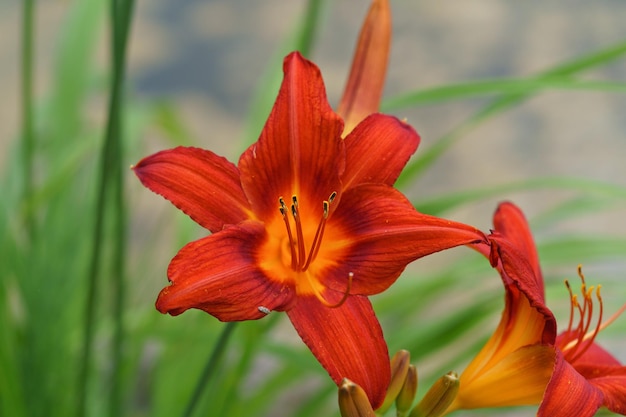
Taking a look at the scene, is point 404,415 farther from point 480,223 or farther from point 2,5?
point 2,5

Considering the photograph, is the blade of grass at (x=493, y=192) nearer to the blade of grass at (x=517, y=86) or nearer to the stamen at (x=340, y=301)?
the blade of grass at (x=517, y=86)

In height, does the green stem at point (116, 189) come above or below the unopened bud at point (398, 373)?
above

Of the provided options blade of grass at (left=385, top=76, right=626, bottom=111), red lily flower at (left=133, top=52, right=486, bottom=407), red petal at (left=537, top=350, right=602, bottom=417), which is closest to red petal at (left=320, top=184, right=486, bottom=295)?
red lily flower at (left=133, top=52, right=486, bottom=407)

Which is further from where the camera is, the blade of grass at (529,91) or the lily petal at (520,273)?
the blade of grass at (529,91)

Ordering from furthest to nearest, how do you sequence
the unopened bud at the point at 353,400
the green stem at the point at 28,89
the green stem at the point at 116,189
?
1. the green stem at the point at 28,89
2. the green stem at the point at 116,189
3. the unopened bud at the point at 353,400

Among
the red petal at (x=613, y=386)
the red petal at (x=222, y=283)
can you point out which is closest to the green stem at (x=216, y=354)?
the red petal at (x=222, y=283)

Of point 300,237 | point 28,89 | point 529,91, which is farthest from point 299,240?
point 28,89

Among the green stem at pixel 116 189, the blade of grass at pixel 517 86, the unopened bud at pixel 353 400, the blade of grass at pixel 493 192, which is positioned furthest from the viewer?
the blade of grass at pixel 493 192

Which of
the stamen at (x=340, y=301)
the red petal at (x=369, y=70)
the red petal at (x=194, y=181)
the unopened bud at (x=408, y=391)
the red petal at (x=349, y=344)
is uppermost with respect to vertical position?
the red petal at (x=369, y=70)
